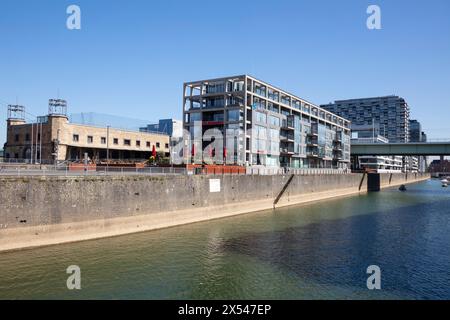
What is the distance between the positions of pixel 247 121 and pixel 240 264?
5111cm

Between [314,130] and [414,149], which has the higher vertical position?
[314,130]

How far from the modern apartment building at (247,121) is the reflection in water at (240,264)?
32.0 meters

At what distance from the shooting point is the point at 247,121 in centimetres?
7238

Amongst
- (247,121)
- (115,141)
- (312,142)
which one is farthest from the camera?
(312,142)

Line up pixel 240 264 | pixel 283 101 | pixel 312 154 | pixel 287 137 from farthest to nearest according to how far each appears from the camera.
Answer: pixel 312 154
pixel 283 101
pixel 287 137
pixel 240 264

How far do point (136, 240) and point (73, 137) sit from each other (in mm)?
48558

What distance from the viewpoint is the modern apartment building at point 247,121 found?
72062mm

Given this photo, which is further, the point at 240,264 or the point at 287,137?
the point at 287,137

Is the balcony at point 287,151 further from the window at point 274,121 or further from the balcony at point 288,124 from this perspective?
the window at point 274,121

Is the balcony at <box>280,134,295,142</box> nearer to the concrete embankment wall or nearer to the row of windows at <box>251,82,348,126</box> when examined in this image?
the row of windows at <box>251,82,348,126</box>

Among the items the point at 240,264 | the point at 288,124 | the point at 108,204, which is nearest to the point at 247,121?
the point at 288,124

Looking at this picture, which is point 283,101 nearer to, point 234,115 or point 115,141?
point 234,115

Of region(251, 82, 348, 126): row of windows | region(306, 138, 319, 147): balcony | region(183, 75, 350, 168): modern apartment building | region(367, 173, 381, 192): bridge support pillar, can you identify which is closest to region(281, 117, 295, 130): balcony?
region(183, 75, 350, 168): modern apartment building
